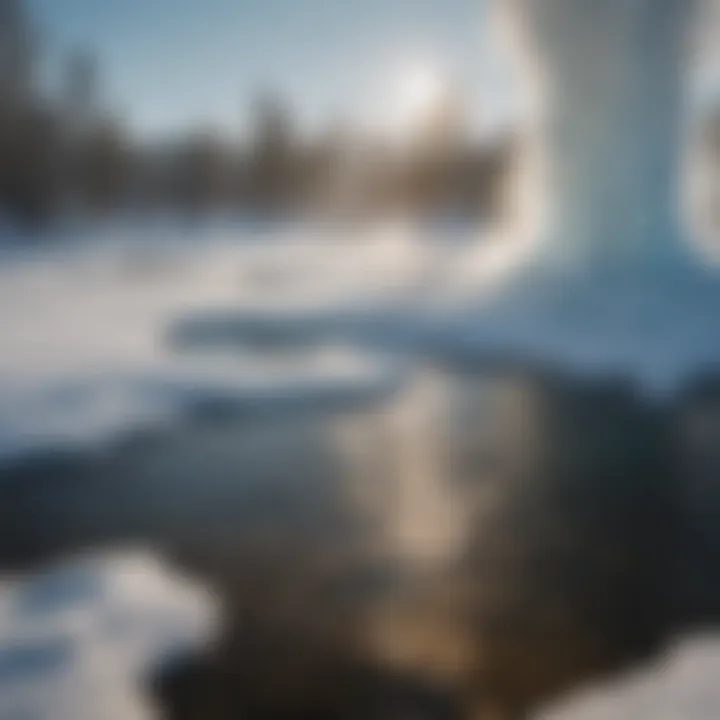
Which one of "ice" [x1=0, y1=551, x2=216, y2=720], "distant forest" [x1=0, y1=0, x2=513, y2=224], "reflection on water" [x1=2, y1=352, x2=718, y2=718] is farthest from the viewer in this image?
"distant forest" [x1=0, y1=0, x2=513, y2=224]

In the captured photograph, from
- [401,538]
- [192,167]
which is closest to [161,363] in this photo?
[401,538]

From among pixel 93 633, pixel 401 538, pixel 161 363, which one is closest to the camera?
pixel 93 633

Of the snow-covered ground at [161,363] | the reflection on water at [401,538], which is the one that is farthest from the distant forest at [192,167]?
the reflection on water at [401,538]

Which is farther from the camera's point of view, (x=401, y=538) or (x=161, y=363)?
(x=161, y=363)

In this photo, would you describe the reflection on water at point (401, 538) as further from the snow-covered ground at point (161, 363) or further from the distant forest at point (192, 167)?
the distant forest at point (192, 167)

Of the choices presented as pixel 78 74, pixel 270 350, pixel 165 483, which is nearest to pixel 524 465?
pixel 165 483

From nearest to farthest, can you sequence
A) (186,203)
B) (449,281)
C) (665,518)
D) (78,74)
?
(665,518) → (449,281) → (78,74) → (186,203)

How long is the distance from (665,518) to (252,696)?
1.33 m

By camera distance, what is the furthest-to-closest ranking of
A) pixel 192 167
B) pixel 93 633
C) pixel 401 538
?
pixel 192 167 → pixel 401 538 → pixel 93 633

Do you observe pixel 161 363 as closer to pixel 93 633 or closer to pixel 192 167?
pixel 93 633

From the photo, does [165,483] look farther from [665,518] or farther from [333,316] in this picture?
[333,316]

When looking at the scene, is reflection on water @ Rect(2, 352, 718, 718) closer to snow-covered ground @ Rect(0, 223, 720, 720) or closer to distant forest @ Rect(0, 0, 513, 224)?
snow-covered ground @ Rect(0, 223, 720, 720)

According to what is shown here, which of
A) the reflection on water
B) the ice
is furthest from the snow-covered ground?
the reflection on water

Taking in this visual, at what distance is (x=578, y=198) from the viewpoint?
5.73 m
